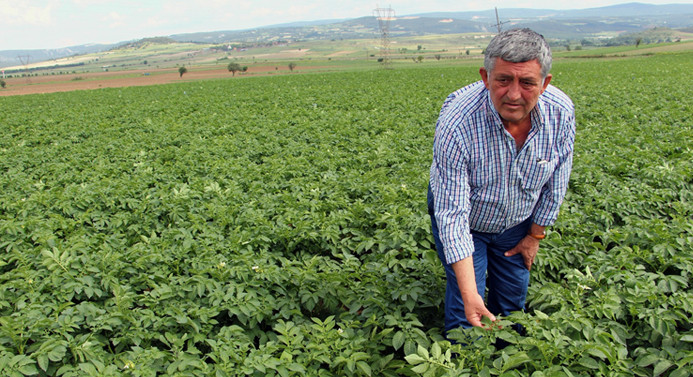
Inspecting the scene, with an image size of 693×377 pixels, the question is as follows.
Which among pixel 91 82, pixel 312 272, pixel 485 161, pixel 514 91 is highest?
pixel 91 82

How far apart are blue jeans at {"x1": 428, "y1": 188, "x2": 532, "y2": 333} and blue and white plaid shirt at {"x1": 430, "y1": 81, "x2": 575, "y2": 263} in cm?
22

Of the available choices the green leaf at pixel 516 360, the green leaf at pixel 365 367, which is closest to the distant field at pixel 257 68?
the green leaf at pixel 365 367

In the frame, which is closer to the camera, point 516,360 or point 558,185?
point 516,360

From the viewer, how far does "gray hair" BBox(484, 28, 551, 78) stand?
184cm

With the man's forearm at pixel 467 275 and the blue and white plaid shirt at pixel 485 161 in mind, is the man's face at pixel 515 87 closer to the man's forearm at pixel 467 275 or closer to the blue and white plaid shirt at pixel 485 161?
the blue and white plaid shirt at pixel 485 161

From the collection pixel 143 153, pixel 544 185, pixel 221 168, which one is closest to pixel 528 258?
pixel 544 185

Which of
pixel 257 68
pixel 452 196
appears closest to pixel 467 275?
pixel 452 196

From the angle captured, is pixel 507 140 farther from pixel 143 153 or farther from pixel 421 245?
pixel 143 153

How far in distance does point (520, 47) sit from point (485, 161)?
1.91 feet

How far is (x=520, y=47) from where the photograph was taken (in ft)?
6.05

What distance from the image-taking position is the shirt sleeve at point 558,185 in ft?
7.55

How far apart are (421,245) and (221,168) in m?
3.94

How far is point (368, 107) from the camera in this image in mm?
14797

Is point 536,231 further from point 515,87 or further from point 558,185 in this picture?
point 515,87
